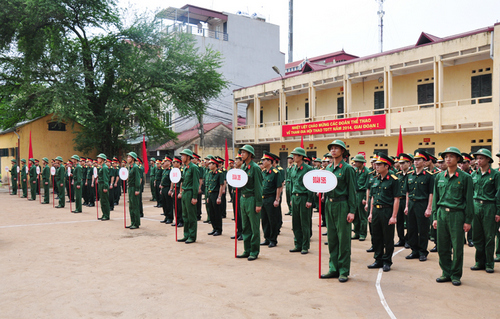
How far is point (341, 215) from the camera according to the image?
626 cm

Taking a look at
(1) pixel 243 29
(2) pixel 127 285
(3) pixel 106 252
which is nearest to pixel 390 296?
(2) pixel 127 285

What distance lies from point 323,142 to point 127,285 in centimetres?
2327

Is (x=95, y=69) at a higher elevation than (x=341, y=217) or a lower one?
higher

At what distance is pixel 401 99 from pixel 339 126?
3.91 m

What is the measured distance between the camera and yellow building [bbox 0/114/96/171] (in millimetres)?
28844

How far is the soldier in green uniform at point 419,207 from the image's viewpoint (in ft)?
25.4

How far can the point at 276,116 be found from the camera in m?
32.2

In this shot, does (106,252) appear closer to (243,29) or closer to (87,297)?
(87,297)

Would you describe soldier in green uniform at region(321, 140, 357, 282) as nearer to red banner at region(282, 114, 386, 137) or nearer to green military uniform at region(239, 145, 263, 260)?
green military uniform at region(239, 145, 263, 260)

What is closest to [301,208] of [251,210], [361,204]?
[251,210]

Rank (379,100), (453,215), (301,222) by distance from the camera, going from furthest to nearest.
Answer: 1. (379,100)
2. (301,222)
3. (453,215)

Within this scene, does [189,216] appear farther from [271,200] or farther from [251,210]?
[251,210]

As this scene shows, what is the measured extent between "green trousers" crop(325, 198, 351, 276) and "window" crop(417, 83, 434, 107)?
1824 cm

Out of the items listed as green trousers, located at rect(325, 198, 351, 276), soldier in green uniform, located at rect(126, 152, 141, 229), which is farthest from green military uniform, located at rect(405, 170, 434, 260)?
soldier in green uniform, located at rect(126, 152, 141, 229)
